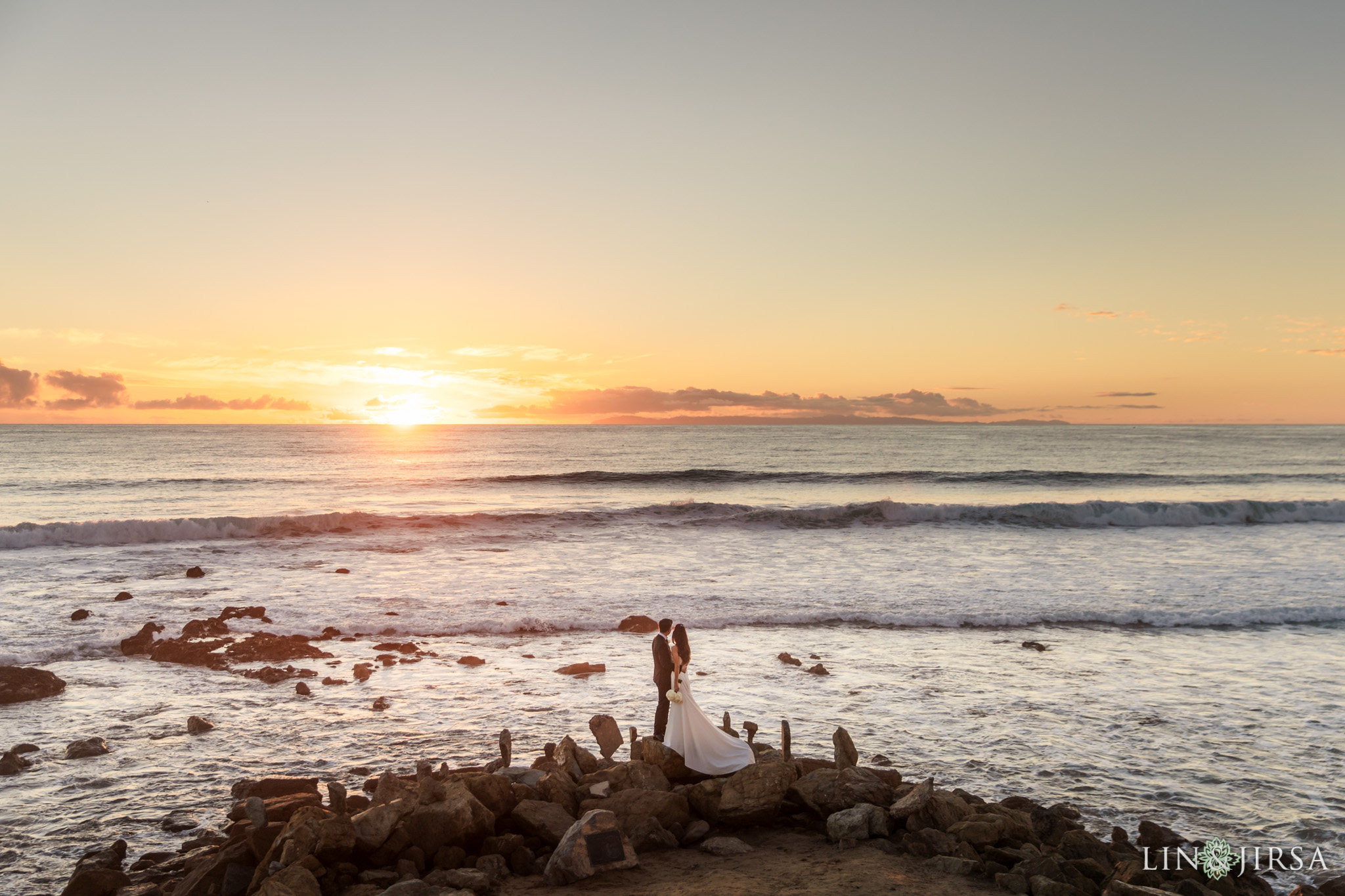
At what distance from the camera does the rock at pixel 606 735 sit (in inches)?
378

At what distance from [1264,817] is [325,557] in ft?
86.6

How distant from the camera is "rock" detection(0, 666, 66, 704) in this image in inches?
480

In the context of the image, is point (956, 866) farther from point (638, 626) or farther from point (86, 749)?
point (86, 749)

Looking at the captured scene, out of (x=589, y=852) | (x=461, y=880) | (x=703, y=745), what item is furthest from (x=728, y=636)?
(x=461, y=880)

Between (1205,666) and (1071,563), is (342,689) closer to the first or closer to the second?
(1205,666)

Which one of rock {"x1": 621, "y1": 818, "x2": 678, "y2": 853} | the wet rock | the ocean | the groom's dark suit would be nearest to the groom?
the groom's dark suit

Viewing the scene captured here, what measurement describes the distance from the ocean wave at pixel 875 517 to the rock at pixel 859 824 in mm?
27252

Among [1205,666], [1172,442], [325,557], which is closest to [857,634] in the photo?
[1205,666]

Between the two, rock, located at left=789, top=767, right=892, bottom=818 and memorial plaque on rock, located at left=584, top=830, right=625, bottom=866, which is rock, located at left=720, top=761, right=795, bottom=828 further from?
memorial plaque on rock, located at left=584, top=830, right=625, bottom=866

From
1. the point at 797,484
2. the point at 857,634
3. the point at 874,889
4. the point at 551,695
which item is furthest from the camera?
the point at 797,484

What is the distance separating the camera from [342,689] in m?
13.0

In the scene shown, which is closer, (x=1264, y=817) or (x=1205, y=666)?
(x=1264, y=817)

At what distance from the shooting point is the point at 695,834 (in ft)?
25.5

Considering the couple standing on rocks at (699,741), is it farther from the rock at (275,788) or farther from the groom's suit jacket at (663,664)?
the rock at (275,788)
